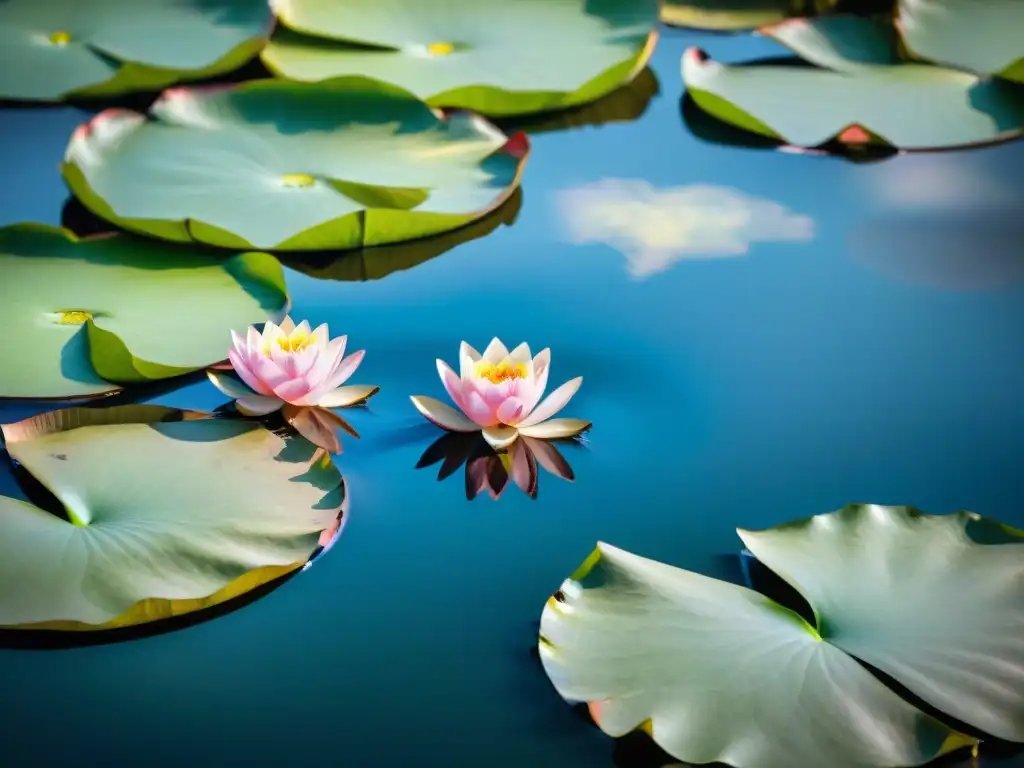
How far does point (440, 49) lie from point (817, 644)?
75.4 inches

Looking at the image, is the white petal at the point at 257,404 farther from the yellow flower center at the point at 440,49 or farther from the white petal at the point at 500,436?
the yellow flower center at the point at 440,49

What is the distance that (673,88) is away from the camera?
281cm

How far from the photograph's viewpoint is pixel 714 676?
1208mm

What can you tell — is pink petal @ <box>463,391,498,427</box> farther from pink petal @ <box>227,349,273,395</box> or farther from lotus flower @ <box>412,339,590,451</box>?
pink petal @ <box>227,349,273,395</box>

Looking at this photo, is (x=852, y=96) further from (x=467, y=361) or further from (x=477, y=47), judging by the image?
(x=467, y=361)

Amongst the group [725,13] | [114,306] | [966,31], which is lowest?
[114,306]

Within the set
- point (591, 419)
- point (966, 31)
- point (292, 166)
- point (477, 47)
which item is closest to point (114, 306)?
point (292, 166)

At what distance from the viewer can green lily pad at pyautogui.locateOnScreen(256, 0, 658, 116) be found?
8.58ft

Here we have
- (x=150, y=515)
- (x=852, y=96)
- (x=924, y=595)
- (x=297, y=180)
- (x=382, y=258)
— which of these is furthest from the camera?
(x=852, y=96)

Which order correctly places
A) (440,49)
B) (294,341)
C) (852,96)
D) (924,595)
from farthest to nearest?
(440,49), (852,96), (294,341), (924,595)

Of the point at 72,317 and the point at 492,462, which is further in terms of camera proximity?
the point at 72,317

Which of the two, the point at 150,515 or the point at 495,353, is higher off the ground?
the point at 495,353

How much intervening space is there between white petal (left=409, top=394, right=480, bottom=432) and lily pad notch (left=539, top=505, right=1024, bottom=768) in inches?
13.5

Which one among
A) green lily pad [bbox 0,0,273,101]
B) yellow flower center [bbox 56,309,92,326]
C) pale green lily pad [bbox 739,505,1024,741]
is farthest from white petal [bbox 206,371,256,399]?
green lily pad [bbox 0,0,273,101]
